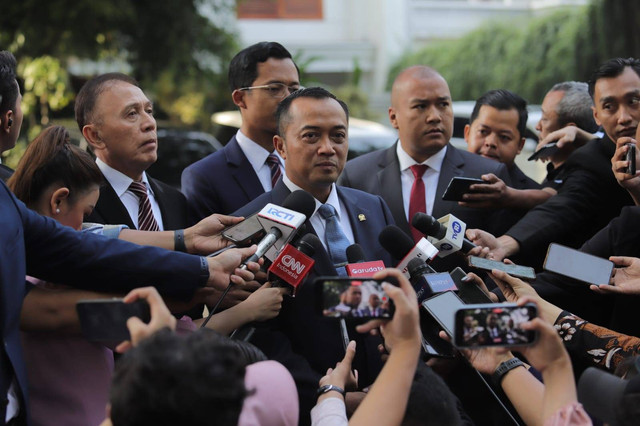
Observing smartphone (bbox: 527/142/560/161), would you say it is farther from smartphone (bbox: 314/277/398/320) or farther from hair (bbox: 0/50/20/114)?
hair (bbox: 0/50/20/114)

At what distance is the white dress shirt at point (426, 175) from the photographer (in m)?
4.23

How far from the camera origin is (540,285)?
3518 millimetres

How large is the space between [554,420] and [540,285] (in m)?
1.41

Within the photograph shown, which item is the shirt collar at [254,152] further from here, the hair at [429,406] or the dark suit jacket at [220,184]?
the hair at [429,406]

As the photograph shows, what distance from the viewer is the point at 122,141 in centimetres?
360

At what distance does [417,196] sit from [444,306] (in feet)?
5.08

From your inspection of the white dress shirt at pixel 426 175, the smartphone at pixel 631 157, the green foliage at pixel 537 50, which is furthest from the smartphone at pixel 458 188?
the green foliage at pixel 537 50

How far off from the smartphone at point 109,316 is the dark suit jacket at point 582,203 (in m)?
2.19

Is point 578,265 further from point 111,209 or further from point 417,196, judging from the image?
point 111,209

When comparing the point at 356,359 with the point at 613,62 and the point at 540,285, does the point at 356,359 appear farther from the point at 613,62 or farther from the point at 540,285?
the point at 613,62

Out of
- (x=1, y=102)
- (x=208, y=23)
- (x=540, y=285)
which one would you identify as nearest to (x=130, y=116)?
(x=1, y=102)

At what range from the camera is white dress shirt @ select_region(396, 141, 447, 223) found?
167 inches

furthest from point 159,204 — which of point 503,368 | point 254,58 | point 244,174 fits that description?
point 503,368

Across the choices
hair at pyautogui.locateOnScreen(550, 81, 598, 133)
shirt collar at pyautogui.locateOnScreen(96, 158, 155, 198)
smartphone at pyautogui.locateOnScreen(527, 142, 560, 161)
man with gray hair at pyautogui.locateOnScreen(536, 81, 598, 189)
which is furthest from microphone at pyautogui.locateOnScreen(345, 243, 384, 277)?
hair at pyautogui.locateOnScreen(550, 81, 598, 133)
